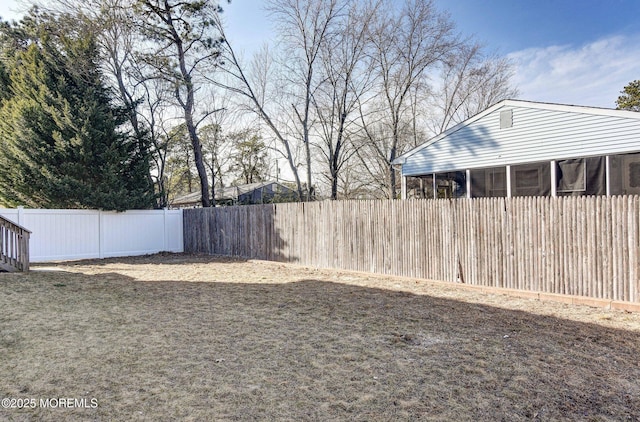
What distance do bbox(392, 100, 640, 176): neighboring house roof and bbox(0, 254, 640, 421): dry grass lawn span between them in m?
A: 4.65

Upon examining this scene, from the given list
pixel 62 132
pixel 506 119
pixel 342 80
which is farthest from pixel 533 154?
pixel 62 132

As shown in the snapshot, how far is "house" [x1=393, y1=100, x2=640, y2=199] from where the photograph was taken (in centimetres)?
796

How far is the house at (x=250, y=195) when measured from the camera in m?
24.6

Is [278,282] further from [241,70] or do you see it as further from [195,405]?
[241,70]

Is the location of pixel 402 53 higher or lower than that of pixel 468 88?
higher

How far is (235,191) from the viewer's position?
26.7 meters

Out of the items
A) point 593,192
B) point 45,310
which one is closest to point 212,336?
point 45,310

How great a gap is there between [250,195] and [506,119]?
1874cm

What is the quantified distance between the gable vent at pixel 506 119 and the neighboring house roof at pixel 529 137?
0.02 meters

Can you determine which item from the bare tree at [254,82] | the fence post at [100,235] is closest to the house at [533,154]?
the bare tree at [254,82]

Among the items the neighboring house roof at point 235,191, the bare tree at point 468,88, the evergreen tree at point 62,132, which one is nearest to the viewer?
the evergreen tree at point 62,132

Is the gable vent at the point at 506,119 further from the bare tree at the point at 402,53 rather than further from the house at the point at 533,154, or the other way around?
the bare tree at the point at 402,53

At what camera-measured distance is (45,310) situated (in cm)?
505

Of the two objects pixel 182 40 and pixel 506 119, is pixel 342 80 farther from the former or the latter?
pixel 506 119
